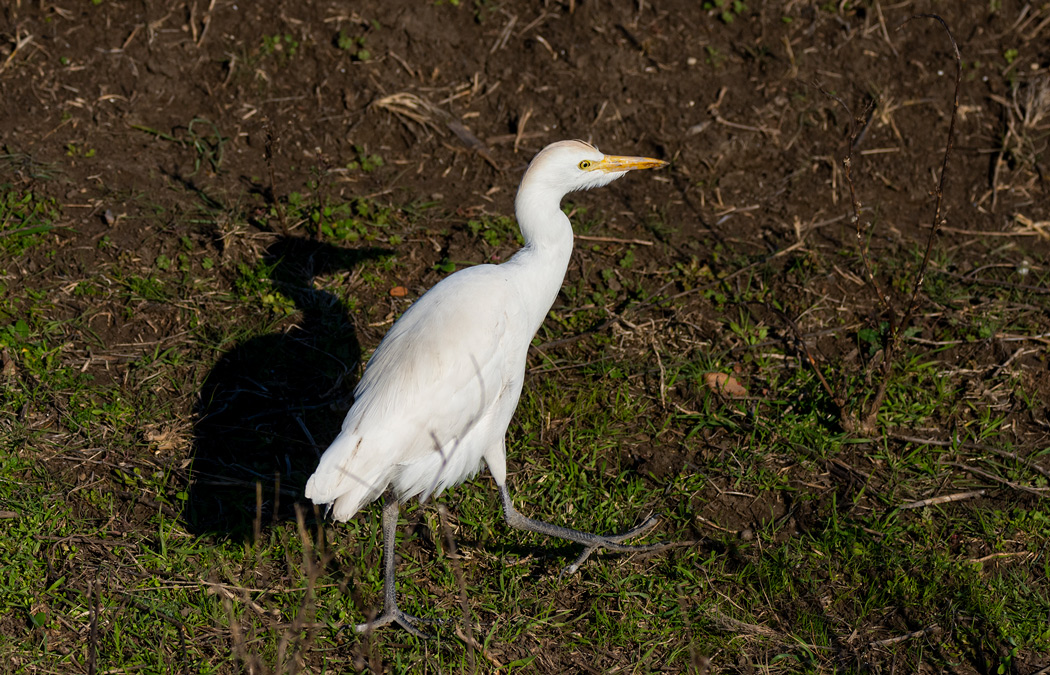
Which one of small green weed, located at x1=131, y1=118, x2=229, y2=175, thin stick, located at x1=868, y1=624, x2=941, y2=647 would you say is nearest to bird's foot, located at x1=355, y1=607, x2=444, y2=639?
thin stick, located at x1=868, y1=624, x2=941, y2=647

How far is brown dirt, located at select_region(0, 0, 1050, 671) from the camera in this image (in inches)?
173

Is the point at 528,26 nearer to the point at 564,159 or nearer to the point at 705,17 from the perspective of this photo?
the point at 705,17

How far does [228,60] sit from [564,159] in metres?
2.83

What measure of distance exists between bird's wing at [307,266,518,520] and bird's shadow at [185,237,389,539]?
0.66 metres

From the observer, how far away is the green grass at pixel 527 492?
123 inches

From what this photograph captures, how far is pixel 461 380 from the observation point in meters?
3.13

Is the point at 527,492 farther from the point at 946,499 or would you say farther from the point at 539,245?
the point at 946,499

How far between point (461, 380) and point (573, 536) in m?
0.80

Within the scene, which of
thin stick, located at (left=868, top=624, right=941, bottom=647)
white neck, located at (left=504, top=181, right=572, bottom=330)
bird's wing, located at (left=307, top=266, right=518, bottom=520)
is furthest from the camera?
white neck, located at (left=504, top=181, right=572, bottom=330)

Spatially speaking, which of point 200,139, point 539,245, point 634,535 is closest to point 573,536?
point 634,535

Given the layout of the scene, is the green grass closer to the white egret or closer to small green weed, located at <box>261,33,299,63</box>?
the white egret

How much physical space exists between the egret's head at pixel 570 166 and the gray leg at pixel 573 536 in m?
1.19

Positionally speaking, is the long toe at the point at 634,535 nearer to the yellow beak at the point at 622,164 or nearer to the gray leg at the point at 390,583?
the gray leg at the point at 390,583

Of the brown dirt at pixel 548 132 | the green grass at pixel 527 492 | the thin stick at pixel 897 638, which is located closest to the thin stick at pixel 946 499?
the green grass at pixel 527 492
